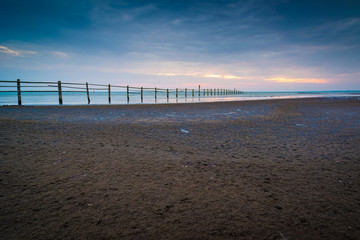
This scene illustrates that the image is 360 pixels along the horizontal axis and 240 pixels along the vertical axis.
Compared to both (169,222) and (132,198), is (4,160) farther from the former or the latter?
(169,222)

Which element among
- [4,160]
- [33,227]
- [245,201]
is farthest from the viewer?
[4,160]

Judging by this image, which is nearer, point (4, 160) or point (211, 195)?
point (211, 195)

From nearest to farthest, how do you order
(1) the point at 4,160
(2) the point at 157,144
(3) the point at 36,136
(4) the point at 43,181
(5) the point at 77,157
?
1. (4) the point at 43,181
2. (1) the point at 4,160
3. (5) the point at 77,157
4. (2) the point at 157,144
5. (3) the point at 36,136

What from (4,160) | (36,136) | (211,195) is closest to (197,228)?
(211,195)

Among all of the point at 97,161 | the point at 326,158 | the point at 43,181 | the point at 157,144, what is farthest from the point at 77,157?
the point at 326,158

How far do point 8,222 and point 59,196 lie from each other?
324 millimetres

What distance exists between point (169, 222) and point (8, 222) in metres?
0.94

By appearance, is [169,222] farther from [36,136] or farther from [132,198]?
[36,136]

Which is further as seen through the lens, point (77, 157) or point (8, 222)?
point (77, 157)

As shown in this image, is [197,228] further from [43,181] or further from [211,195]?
[43,181]

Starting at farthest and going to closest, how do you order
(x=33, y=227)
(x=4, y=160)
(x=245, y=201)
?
(x=4, y=160) < (x=245, y=201) < (x=33, y=227)

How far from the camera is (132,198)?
144 cm

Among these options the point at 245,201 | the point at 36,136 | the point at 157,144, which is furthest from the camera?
the point at 36,136

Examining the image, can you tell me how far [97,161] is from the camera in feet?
7.16
